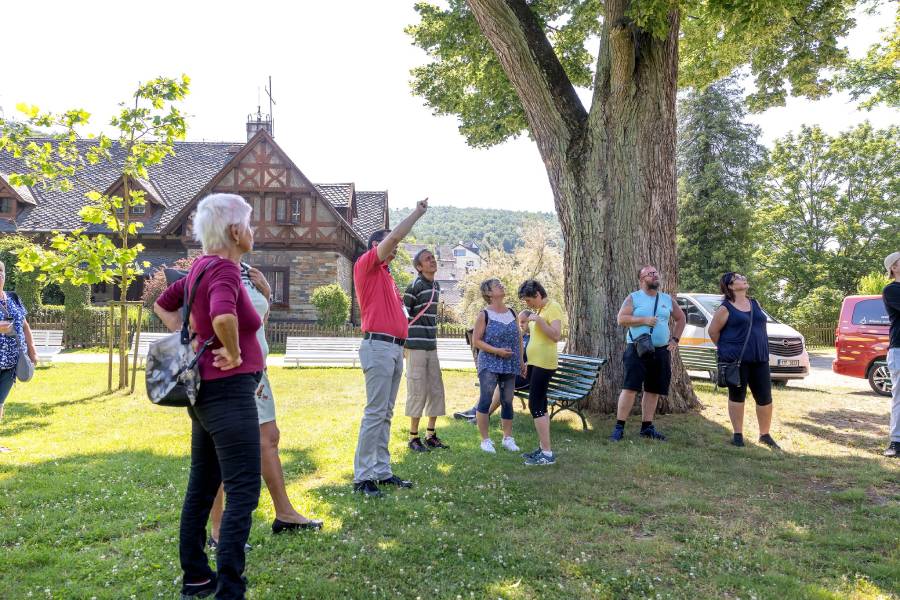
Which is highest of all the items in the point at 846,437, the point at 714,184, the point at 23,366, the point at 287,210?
the point at 714,184

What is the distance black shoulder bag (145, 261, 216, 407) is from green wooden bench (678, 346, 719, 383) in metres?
11.3

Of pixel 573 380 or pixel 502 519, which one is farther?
pixel 573 380

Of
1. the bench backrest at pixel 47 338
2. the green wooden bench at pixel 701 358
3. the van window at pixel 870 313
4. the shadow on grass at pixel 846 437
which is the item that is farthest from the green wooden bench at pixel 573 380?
the bench backrest at pixel 47 338

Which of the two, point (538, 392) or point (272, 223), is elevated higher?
point (272, 223)

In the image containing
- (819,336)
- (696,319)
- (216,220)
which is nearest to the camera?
(216,220)

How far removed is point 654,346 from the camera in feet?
22.6

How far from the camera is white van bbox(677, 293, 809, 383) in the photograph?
12156mm

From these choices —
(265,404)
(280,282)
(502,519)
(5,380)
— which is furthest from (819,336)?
(5,380)

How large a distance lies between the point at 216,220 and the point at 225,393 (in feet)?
2.62

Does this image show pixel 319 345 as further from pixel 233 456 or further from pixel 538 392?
pixel 233 456

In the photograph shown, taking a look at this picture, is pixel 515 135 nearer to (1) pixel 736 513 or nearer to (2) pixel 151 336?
(1) pixel 736 513

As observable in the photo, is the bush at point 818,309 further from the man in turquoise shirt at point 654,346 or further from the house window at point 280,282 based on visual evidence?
the man in turquoise shirt at point 654,346

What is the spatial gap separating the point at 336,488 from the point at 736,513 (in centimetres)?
302

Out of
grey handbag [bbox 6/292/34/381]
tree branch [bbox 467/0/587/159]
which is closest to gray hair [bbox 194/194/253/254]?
grey handbag [bbox 6/292/34/381]
